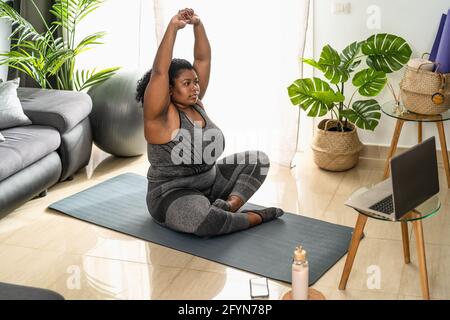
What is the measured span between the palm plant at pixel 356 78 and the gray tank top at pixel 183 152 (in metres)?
0.87

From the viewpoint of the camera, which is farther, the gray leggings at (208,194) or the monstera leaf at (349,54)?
the monstera leaf at (349,54)

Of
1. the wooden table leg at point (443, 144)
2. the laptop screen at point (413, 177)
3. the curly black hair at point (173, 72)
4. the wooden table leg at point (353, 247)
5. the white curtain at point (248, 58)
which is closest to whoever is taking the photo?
the laptop screen at point (413, 177)

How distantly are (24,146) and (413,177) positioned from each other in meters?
2.23

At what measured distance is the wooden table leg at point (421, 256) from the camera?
3.13m

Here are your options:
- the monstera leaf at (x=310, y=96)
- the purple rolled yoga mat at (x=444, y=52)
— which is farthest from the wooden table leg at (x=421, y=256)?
the monstera leaf at (x=310, y=96)

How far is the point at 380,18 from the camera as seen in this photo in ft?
15.7

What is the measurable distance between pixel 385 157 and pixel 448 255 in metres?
1.42

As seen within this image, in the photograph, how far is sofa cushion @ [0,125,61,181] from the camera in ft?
13.4

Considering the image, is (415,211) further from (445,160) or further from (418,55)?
(418,55)

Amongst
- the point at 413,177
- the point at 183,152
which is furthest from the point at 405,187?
the point at 183,152

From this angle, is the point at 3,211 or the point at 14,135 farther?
the point at 14,135

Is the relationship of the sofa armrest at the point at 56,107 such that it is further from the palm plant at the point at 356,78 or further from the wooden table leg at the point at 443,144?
the wooden table leg at the point at 443,144
